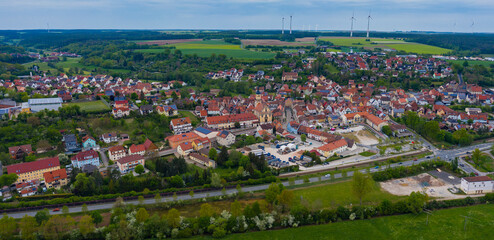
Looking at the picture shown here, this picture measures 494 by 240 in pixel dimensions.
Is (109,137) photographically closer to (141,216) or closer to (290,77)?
(141,216)

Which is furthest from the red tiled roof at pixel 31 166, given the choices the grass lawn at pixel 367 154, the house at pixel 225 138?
the grass lawn at pixel 367 154

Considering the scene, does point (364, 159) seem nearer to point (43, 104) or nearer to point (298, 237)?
point (298, 237)

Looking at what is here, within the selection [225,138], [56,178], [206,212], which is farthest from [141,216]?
[225,138]

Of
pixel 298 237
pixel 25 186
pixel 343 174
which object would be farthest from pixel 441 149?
pixel 25 186

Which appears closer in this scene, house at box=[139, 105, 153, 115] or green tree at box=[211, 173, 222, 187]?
green tree at box=[211, 173, 222, 187]

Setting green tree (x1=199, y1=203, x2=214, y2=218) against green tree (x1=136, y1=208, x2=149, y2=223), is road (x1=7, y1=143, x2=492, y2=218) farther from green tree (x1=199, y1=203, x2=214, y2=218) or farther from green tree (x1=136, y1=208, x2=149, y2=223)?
green tree (x1=136, y1=208, x2=149, y2=223)

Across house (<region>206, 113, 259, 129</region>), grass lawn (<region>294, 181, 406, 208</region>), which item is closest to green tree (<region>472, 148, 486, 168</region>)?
grass lawn (<region>294, 181, 406, 208</region>)

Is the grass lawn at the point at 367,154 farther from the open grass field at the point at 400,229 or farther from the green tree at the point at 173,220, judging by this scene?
the green tree at the point at 173,220
